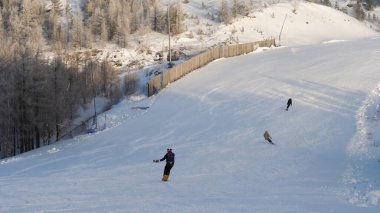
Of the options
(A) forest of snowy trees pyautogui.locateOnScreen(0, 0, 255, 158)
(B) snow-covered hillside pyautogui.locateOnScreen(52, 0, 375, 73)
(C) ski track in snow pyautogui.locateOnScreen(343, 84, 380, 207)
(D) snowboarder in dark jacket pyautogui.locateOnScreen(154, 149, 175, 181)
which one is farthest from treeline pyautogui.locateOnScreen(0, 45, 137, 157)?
(C) ski track in snow pyautogui.locateOnScreen(343, 84, 380, 207)

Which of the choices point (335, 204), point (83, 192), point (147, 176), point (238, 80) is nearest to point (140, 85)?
point (238, 80)

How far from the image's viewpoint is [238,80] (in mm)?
40906

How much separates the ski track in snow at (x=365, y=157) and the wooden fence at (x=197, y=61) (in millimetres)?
18984

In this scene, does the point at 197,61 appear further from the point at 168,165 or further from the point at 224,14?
the point at 168,165

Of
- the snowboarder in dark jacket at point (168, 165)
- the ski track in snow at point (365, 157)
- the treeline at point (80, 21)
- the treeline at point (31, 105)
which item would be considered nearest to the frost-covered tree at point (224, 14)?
the treeline at point (80, 21)

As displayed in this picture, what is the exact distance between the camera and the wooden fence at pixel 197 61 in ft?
140

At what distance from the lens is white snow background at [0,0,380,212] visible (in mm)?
14742

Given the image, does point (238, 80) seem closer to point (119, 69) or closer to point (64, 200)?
point (119, 69)

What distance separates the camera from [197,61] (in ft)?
162

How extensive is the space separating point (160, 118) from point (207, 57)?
1876 cm

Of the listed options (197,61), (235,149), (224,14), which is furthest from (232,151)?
(224,14)

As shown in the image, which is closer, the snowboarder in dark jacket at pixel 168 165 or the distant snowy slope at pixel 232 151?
the distant snowy slope at pixel 232 151

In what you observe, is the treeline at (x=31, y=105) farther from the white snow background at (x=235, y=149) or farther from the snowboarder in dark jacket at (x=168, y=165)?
the snowboarder in dark jacket at (x=168, y=165)

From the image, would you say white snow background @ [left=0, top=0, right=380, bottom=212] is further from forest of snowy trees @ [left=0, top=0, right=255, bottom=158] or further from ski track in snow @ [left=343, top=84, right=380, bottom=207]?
forest of snowy trees @ [left=0, top=0, right=255, bottom=158]
